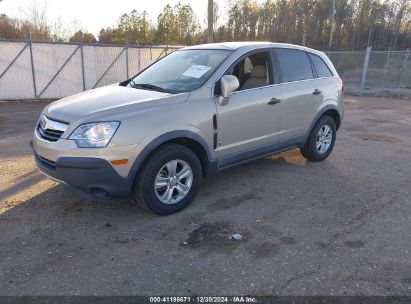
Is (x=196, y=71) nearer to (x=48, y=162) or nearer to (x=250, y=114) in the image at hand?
(x=250, y=114)

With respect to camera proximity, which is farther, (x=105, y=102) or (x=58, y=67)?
(x=58, y=67)

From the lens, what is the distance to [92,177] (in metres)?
3.53

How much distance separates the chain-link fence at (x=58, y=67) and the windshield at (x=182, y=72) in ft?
33.1

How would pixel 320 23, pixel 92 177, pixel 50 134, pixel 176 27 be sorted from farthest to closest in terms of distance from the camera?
pixel 320 23 < pixel 176 27 < pixel 50 134 < pixel 92 177

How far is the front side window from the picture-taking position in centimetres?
458

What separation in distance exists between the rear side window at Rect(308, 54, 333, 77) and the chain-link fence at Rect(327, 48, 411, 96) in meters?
14.0

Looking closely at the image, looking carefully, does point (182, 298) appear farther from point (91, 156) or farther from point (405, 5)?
point (405, 5)

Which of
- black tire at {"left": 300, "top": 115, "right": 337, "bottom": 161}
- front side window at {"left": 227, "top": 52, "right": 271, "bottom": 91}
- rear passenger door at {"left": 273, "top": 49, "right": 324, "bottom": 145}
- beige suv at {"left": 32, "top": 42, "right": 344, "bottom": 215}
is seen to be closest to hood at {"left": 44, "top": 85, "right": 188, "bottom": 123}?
beige suv at {"left": 32, "top": 42, "right": 344, "bottom": 215}

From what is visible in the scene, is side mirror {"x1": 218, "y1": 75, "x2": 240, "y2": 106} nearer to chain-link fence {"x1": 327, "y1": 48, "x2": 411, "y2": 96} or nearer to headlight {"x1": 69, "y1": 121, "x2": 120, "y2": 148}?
headlight {"x1": 69, "y1": 121, "x2": 120, "y2": 148}

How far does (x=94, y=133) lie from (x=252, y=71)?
2.23 m

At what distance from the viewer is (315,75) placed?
5684 mm

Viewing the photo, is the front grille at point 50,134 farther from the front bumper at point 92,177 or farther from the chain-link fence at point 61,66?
the chain-link fence at point 61,66

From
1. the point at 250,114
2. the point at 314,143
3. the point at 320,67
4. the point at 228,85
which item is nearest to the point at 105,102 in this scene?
the point at 228,85

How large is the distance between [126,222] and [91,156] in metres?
0.85
